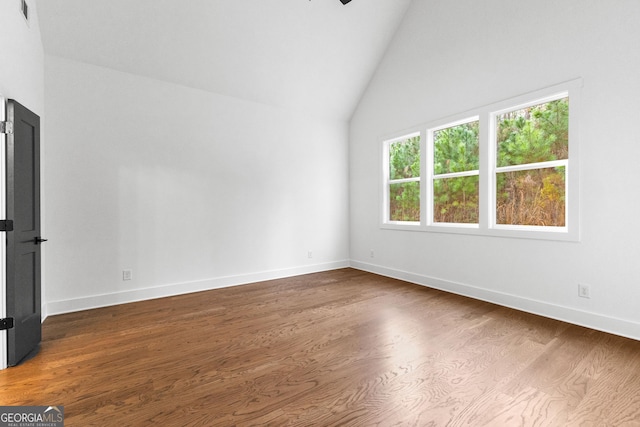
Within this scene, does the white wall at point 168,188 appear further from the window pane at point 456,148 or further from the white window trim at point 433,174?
the window pane at point 456,148

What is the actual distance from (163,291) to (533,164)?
4735 millimetres

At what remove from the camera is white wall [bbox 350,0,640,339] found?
2635mm

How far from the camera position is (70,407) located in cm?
170

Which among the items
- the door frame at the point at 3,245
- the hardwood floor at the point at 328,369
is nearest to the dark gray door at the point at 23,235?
the door frame at the point at 3,245

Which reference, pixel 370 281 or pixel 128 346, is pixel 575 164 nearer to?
pixel 370 281

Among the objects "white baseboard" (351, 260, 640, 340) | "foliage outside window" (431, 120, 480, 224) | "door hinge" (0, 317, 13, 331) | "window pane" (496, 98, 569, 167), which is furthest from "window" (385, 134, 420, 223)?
"door hinge" (0, 317, 13, 331)

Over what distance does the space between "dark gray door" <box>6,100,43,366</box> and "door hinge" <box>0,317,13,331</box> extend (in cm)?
3

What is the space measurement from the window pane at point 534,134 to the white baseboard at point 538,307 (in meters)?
1.55

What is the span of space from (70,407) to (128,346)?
840 mm

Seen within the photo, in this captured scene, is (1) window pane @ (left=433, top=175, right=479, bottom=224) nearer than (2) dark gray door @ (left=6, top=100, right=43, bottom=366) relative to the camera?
No

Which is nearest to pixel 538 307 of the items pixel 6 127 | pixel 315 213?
pixel 315 213

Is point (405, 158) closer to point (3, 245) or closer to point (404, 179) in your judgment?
point (404, 179)

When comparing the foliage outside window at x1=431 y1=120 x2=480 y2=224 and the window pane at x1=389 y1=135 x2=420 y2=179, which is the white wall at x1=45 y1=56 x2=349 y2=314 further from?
the foliage outside window at x1=431 y1=120 x2=480 y2=224

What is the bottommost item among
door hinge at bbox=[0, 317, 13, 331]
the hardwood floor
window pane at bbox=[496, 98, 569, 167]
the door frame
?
the hardwood floor
